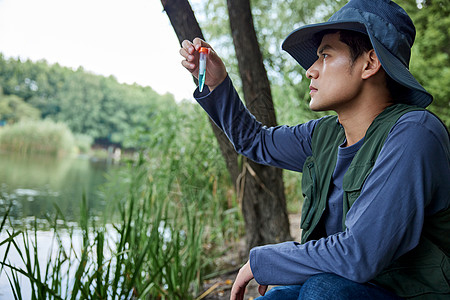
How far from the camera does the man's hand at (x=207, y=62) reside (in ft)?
3.84

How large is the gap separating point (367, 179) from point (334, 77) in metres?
0.30

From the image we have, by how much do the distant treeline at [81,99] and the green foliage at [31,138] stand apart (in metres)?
6.72

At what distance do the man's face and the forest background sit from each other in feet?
3.20

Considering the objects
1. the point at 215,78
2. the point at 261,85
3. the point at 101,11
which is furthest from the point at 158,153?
the point at 101,11

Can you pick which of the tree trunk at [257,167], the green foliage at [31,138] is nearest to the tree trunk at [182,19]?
the tree trunk at [257,167]

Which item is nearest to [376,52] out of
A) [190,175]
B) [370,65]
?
[370,65]

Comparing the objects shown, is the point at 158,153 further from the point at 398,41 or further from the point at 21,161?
the point at 21,161

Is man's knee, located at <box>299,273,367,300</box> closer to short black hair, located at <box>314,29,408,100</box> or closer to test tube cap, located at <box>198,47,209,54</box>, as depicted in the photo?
short black hair, located at <box>314,29,408,100</box>

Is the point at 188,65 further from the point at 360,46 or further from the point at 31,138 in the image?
the point at 31,138

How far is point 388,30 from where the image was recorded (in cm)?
95

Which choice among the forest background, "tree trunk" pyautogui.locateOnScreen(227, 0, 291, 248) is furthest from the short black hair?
"tree trunk" pyautogui.locateOnScreen(227, 0, 291, 248)

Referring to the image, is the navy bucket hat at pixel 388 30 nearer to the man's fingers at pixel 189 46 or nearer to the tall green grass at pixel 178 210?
the man's fingers at pixel 189 46

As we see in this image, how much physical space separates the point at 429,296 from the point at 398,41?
56cm

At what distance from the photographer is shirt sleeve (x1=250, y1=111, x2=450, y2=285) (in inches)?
30.1
